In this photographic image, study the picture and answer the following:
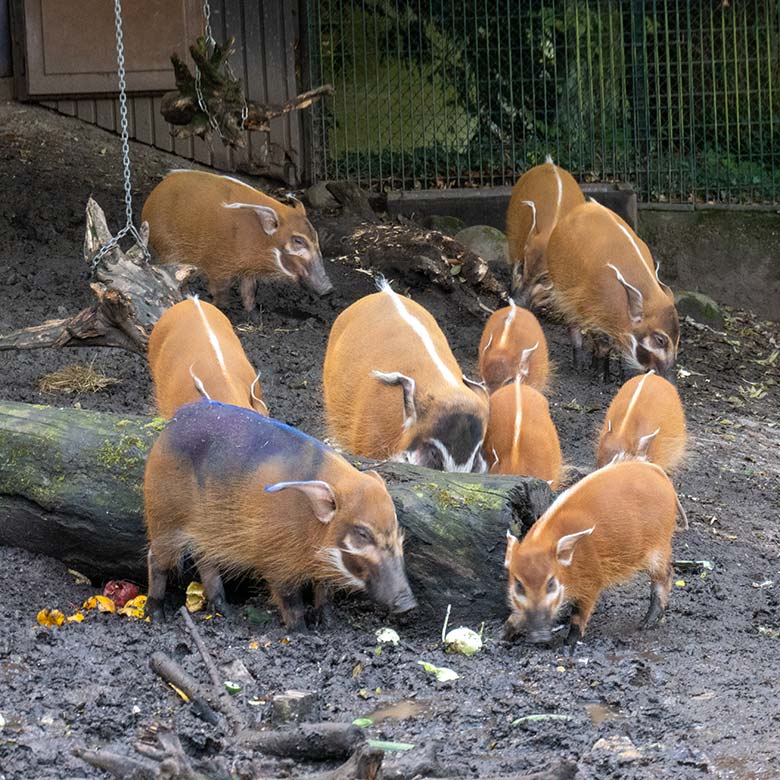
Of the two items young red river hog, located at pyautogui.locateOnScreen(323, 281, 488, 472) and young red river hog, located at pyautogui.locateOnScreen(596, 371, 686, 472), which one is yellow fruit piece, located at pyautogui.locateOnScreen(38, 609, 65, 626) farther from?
young red river hog, located at pyautogui.locateOnScreen(596, 371, 686, 472)

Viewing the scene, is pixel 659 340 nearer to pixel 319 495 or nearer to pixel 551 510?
pixel 551 510

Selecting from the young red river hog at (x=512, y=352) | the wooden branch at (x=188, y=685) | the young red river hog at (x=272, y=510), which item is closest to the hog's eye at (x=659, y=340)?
the young red river hog at (x=512, y=352)

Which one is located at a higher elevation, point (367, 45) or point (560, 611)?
point (367, 45)

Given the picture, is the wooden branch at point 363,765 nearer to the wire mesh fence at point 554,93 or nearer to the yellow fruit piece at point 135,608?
the yellow fruit piece at point 135,608

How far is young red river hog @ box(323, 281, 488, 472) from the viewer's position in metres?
5.55

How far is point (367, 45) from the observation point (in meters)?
11.6

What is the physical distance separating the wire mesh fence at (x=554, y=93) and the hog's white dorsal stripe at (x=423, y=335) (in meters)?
5.00

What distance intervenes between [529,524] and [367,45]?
7430 mm

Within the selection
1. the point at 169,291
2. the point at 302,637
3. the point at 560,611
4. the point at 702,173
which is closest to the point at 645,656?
the point at 560,611

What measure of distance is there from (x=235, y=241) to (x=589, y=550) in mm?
5174

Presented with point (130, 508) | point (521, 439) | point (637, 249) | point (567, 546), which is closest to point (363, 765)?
point (567, 546)

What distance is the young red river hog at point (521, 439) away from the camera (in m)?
5.84

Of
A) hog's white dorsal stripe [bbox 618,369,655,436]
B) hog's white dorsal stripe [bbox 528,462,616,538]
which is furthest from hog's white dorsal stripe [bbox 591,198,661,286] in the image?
hog's white dorsal stripe [bbox 528,462,616,538]

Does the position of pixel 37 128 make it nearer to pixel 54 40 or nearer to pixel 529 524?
pixel 54 40
